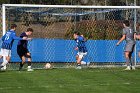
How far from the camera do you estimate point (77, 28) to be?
1062 inches

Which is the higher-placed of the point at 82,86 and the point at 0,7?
the point at 0,7

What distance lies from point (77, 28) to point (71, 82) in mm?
12006

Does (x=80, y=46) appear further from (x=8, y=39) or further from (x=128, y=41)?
(x=8, y=39)

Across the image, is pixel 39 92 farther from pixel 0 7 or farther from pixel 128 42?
pixel 0 7

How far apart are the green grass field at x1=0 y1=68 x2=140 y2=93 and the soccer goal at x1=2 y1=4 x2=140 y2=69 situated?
15.3ft

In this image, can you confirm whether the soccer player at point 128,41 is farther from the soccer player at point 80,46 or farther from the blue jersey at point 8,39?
the blue jersey at point 8,39

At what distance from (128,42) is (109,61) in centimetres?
405

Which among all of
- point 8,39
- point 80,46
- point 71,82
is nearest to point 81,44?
point 80,46

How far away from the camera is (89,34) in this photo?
2636 centimetres

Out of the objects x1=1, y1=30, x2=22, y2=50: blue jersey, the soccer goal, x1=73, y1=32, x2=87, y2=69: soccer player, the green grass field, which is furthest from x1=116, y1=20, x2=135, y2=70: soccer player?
x1=1, y1=30, x2=22, y2=50: blue jersey

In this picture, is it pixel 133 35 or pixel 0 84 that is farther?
pixel 133 35

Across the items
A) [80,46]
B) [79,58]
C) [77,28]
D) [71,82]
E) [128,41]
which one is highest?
Result: [77,28]

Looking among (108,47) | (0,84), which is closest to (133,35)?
(108,47)

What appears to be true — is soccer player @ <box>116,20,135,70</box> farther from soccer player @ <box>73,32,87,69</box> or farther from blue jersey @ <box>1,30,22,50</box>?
blue jersey @ <box>1,30,22,50</box>
